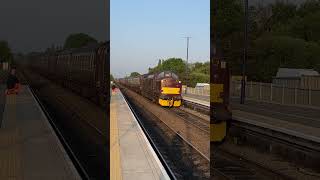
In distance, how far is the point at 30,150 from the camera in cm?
871

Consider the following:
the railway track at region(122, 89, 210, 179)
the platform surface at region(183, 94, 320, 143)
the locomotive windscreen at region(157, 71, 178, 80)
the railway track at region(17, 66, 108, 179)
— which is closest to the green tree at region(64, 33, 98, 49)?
the railway track at region(17, 66, 108, 179)

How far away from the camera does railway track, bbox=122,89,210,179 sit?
10.1 metres

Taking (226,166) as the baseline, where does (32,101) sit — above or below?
above

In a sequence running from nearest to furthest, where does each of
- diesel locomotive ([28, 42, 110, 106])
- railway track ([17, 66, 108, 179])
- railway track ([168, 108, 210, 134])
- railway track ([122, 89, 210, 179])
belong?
railway track ([17, 66, 108, 179]) < railway track ([122, 89, 210, 179]) < diesel locomotive ([28, 42, 110, 106]) < railway track ([168, 108, 210, 134])

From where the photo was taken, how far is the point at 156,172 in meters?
8.58

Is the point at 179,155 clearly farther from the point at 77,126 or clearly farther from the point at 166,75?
the point at 166,75

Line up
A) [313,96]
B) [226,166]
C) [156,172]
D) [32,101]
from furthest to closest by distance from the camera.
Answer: [313,96] → [32,101] → [226,166] → [156,172]

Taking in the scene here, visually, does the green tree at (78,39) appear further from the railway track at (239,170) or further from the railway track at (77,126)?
the railway track at (239,170)

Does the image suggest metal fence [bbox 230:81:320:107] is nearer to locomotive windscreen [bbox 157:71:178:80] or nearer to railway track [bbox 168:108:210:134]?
locomotive windscreen [bbox 157:71:178:80]

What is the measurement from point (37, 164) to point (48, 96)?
38.0ft

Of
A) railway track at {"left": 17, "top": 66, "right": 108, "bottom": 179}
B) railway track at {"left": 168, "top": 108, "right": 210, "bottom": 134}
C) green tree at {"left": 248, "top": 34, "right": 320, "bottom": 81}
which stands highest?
green tree at {"left": 248, "top": 34, "right": 320, "bottom": 81}

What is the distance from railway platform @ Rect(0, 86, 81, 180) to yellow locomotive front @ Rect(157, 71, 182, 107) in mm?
13511

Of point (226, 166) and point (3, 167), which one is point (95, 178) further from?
point (226, 166)

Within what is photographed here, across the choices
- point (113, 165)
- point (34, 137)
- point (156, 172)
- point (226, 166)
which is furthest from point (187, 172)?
point (34, 137)
